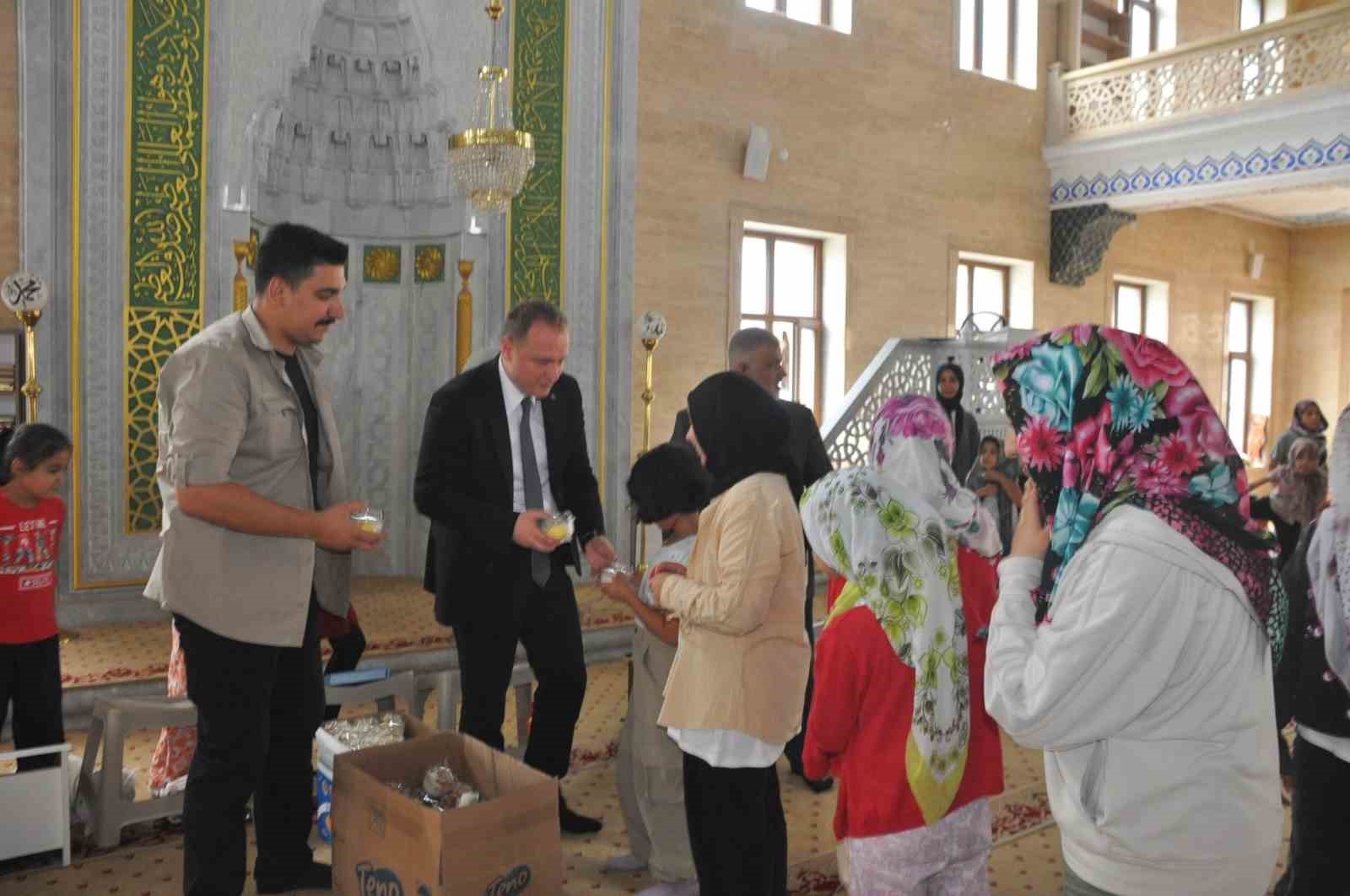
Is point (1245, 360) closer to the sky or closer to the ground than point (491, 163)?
closer to the ground

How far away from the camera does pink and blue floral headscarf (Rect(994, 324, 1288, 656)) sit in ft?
4.37

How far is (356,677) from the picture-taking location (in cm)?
355

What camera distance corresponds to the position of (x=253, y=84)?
633 centimetres

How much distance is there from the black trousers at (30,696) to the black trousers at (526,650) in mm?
1295

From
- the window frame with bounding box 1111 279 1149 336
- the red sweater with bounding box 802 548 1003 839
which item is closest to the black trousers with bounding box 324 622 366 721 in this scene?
the red sweater with bounding box 802 548 1003 839

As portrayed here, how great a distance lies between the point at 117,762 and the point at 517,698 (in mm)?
1260

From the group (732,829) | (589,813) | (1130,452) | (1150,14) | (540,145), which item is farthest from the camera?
(1150,14)

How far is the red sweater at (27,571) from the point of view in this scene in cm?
317

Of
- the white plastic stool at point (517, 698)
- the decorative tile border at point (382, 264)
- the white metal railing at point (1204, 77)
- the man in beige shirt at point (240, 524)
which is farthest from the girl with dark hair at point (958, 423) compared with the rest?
the white metal railing at point (1204, 77)

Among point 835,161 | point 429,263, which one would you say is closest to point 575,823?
point 429,263

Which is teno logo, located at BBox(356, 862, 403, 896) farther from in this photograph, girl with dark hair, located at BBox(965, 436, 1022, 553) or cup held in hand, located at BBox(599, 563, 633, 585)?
girl with dark hair, located at BBox(965, 436, 1022, 553)

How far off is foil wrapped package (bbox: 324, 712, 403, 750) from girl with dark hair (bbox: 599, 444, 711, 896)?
0.69 m

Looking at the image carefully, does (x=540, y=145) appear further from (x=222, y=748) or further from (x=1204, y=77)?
(x=1204, y=77)

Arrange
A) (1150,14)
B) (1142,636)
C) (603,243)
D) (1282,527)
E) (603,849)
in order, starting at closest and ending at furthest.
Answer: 1. (1142,636)
2. (603,849)
3. (1282,527)
4. (603,243)
5. (1150,14)
